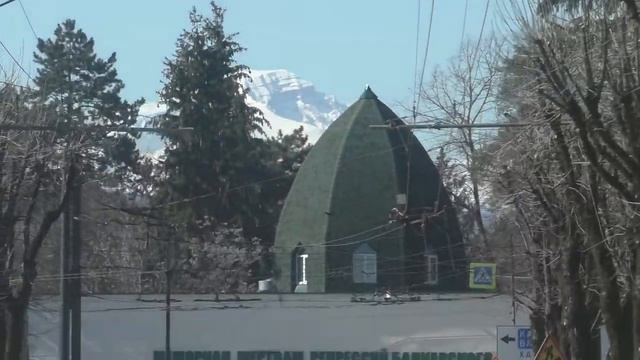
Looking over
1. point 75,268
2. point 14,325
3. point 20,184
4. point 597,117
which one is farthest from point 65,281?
point 597,117

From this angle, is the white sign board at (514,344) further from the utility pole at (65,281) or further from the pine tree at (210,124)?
the pine tree at (210,124)

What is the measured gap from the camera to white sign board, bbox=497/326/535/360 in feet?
88.4

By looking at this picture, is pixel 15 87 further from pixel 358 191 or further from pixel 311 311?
pixel 358 191

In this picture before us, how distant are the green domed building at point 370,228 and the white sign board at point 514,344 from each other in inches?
1326

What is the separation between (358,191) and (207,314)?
1148 cm

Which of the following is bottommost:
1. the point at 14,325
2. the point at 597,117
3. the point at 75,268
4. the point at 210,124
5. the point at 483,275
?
the point at 14,325

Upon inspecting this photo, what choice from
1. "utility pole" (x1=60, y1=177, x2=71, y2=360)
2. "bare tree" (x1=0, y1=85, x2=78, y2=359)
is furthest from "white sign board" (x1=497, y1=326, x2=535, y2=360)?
"utility pole" (x1=60, y1=177, x2=71, y2=360)

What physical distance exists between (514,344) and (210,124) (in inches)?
1877

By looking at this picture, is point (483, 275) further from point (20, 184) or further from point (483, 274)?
point (20, 184)

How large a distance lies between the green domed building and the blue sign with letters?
1329 inches

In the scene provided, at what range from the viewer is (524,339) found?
27156mm

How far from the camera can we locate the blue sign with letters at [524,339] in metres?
27.0

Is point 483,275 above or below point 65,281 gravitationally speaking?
above

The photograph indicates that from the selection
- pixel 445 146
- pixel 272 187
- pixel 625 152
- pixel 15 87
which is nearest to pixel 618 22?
pixel 625 152
